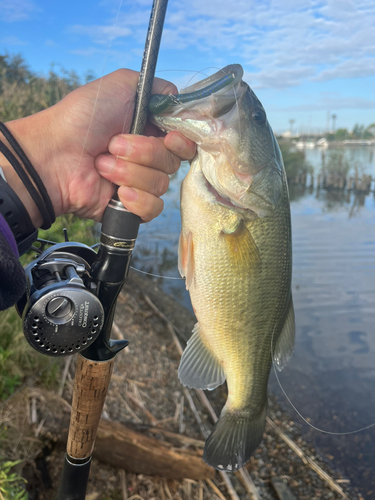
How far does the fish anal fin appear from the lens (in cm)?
133

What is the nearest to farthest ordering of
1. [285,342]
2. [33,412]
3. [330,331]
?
1. [285,342]
2. [33,412]
3. [330,331]

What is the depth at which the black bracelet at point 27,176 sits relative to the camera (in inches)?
47.4

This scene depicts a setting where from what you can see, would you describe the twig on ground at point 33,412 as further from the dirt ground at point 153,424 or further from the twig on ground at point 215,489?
the twig on ground at point 215,489

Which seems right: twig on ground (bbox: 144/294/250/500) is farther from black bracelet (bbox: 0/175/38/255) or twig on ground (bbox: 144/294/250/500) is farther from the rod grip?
black bracelet (bbox: 0/175/38/255)

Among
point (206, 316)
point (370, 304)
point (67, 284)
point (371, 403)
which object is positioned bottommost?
point (371, 403)

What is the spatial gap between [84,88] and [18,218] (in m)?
0.63

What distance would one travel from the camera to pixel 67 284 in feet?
3.60

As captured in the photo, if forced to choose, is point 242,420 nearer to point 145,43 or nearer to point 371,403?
point 145,43

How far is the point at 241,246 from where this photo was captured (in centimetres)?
133

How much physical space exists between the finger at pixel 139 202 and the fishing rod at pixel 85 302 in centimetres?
3

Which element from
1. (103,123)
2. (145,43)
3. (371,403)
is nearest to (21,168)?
(103,123)

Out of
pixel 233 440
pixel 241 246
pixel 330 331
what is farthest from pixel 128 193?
pixel 330 331

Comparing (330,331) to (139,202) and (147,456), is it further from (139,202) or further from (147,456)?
(139,202)

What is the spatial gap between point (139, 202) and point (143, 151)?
179mm
